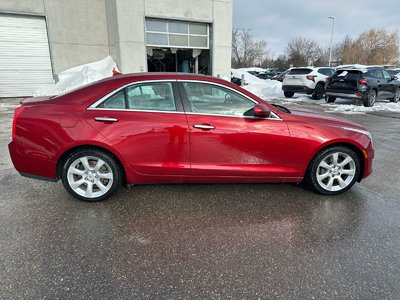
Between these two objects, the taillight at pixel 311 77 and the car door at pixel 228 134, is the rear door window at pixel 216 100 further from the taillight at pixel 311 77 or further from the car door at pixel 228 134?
the taillight at pixel 311 77

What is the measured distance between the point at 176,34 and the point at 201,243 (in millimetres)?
14984

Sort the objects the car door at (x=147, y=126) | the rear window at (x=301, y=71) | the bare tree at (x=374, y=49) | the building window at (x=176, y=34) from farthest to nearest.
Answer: the bare tree at (x=374, y=49)
the building window at (x=176, y=34)
the rear window at (x=301, y=71)
the car door at (x=147, y=126)

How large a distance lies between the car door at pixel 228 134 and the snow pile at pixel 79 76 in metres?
11.9

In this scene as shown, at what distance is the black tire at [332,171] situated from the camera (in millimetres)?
3605

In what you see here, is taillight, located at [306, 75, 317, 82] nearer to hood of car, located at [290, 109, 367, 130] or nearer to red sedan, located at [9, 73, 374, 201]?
hood of car, located at [290, 109, 367, 130]

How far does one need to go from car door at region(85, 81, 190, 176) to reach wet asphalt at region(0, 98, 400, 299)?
54cm

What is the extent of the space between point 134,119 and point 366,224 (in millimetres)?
2842

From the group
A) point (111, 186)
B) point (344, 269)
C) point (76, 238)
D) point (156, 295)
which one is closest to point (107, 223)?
point (76, 238)

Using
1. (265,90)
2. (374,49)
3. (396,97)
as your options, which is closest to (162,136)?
(396,97)

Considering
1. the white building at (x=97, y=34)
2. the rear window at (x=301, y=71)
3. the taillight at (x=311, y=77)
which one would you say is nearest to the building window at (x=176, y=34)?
the white building at (x=97, y=34)

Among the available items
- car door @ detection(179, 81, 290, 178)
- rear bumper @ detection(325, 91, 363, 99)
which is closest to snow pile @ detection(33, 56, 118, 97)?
rear bumper @ detection(325, 91, 363, 99)

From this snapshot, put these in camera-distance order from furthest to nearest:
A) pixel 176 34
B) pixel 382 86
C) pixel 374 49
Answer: pixel 374 49
pixel 176 34
pixel 382 86

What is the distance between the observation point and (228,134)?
335 cm

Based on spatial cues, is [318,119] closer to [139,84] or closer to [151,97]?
[151,97]
